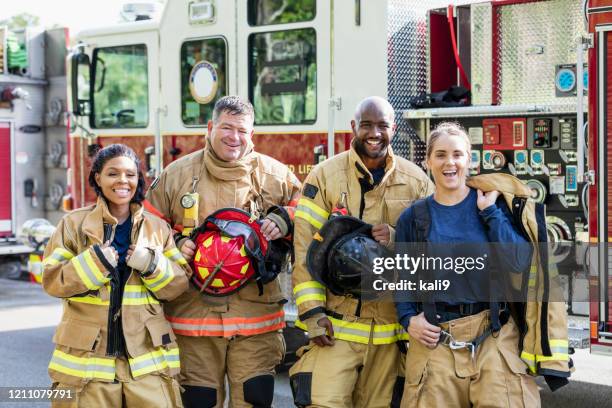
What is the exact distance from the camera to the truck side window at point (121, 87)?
7453 mm

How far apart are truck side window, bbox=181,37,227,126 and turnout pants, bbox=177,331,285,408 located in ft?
9.03

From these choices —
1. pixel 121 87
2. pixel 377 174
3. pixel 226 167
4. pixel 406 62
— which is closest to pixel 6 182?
pixel 121 87

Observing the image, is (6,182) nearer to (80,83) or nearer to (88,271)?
(80,83)

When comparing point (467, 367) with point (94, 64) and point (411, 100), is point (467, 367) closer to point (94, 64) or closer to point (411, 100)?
point (411, 100)

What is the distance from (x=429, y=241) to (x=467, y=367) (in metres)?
0.51

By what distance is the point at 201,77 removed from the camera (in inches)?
272

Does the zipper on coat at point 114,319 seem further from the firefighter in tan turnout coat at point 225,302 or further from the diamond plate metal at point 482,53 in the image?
the diamond plate metal at point 482,53

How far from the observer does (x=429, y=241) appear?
3.78 metres

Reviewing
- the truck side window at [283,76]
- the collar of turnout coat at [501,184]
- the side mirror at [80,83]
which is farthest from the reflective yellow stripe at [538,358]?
the side mirror at [80,83]

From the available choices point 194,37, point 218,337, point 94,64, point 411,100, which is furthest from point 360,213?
point 94,64

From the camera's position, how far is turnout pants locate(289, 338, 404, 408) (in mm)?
4051

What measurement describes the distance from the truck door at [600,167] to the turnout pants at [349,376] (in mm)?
1251

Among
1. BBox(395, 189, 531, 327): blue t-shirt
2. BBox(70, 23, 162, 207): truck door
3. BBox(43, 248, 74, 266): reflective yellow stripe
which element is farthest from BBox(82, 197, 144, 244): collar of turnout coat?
BBox(70, 23, 162, 207): truck door

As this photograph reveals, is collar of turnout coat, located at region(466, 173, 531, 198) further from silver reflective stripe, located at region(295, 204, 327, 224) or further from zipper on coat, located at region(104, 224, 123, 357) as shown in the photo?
zipper on coat, located at region(104, 224, 123, 357)
